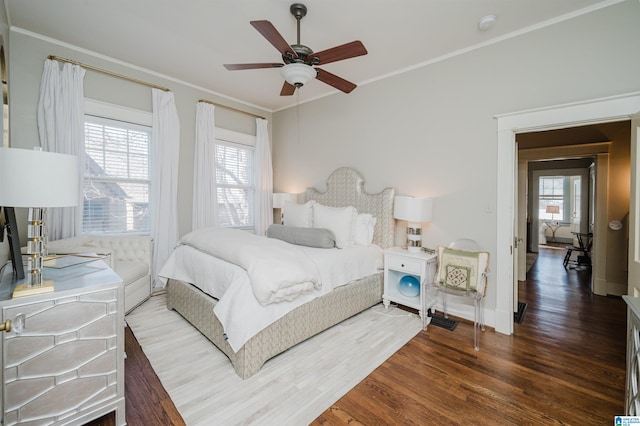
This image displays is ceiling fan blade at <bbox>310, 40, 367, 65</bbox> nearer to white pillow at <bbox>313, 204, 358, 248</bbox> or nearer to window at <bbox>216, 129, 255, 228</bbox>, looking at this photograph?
white pillow at <bbox>313, 204, 358, 248</bbox>

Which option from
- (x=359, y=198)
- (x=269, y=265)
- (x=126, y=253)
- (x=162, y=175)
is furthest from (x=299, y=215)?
(x=126, y=253)

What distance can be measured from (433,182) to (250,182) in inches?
126

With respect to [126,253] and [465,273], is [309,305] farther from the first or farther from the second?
[126,253]

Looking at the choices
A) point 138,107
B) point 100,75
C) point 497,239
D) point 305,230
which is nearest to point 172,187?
point 138,107

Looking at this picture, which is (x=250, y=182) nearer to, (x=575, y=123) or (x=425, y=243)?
(x=425, y=243)

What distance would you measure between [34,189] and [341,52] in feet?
6.80

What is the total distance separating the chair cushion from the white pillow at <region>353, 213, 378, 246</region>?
8.45 ft

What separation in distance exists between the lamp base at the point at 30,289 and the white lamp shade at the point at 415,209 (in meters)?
2.97

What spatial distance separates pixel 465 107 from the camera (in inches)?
120

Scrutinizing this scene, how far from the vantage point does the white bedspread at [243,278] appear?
1983 mm

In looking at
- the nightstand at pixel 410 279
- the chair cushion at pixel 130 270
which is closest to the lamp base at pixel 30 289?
the chair cushion at pixel 130 270

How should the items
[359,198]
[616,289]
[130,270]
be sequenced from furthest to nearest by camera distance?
[359,198] < [616,289] < [130,270]

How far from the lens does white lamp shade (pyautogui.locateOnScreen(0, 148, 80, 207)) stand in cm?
122

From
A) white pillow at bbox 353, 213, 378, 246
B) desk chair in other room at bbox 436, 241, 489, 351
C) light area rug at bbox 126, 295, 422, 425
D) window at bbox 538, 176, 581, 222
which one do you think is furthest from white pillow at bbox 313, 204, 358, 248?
window at bbox 538, 176, 581, 222
